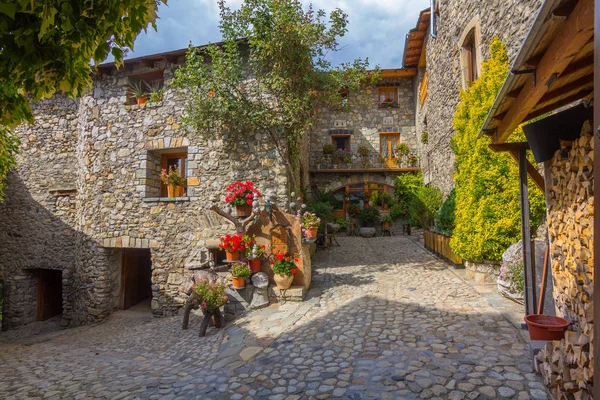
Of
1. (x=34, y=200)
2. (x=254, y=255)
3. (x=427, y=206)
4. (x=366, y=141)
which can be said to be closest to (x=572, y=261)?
(x=254, y=255)

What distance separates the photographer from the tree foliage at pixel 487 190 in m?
5.11

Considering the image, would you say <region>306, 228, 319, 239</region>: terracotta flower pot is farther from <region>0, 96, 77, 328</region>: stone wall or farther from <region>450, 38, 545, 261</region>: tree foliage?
<region>0, 96, 77, 328</region>: stone wall

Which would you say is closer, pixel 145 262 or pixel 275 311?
pixel 275 311

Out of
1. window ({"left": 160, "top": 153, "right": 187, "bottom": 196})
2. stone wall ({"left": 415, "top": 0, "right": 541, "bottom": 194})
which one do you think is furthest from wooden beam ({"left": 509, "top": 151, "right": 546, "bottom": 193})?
window ({"left": 160, "top": 153, "right": 187, "bottom": 196})

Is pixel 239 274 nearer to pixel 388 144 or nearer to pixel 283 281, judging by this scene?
pixel 283 281

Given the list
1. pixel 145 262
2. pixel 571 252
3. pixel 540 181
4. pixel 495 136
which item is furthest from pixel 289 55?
pixel 145 262

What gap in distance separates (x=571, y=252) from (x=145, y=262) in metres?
9.54

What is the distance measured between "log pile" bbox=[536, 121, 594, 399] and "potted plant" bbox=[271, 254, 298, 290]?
11.5 ft

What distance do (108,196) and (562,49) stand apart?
27.5 feet

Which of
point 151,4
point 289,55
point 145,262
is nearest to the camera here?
point 151,4

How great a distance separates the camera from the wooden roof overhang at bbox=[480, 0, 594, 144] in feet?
4.43

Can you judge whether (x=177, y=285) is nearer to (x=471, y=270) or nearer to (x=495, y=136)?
(x=471, y=270)

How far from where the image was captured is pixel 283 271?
535 centimetres

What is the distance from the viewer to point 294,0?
645 cm
